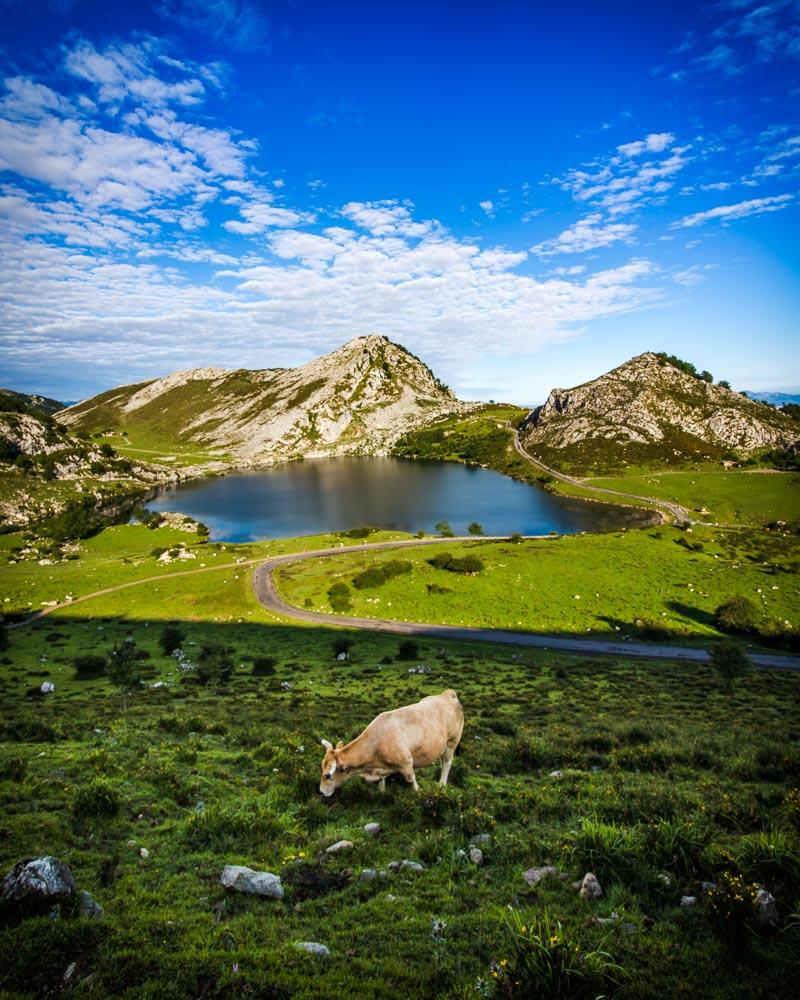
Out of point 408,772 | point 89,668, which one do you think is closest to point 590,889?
point 408,772

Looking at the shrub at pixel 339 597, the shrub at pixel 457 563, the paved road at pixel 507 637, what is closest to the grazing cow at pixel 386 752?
the paved road at pixel 507 637

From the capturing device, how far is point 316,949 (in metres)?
6.93

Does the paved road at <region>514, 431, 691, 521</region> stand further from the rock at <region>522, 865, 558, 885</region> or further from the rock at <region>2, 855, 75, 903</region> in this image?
the rock at <region>2, 855, 75, 903</region>

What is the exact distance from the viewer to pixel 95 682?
42.8m

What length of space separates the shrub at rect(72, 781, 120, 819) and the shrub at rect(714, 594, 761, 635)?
69.8m

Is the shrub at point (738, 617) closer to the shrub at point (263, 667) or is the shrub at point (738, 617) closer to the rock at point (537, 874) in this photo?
the shrub at point (263, 667)

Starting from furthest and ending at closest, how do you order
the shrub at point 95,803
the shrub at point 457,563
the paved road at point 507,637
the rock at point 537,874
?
the shrub at point 457,563 → the paved road at point 507,637 → the shrub at point 95,803 → the rock at point 537,874

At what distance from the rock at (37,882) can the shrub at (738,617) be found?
Result: 7184cm

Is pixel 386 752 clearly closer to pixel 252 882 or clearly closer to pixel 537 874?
pixel 252 882

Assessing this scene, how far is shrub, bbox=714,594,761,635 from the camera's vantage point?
60.4 meters

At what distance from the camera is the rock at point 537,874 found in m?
8.78

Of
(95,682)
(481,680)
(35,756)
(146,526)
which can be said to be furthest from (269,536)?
(35,756)

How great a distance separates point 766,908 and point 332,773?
9590mm

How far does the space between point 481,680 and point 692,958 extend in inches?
1440
